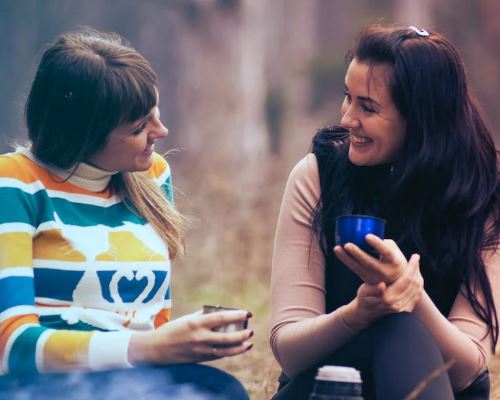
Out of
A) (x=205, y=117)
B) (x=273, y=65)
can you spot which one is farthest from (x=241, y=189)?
(x=273, y=65)

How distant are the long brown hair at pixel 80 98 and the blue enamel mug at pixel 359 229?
563mm

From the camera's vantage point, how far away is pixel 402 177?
2.54 meters

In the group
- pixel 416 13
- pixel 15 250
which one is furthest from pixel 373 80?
pixel 416 13

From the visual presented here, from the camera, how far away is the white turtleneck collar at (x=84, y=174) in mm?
2369

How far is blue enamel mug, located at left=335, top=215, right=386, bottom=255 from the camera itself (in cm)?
212

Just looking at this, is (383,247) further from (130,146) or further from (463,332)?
(130,146)

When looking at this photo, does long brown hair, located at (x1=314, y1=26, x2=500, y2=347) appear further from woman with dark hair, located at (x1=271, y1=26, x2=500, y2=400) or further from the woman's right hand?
the woman's right hand

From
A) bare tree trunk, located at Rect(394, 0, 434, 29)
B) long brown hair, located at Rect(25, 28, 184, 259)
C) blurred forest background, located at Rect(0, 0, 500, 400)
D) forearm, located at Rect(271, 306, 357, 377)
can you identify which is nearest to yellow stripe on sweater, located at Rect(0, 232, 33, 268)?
long brown hair, located at Rect(25, 28, 184, 259)

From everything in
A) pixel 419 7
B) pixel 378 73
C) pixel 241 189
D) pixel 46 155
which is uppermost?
pixel 378 73

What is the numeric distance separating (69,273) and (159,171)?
0.51 m

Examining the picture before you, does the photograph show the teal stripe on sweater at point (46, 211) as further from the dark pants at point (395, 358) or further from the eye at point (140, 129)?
the dark pants at point (395, 358)

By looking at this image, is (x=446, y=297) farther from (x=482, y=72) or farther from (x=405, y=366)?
(x=482, y=72)

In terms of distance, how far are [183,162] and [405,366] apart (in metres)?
5.71

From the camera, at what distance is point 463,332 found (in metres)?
2.50
